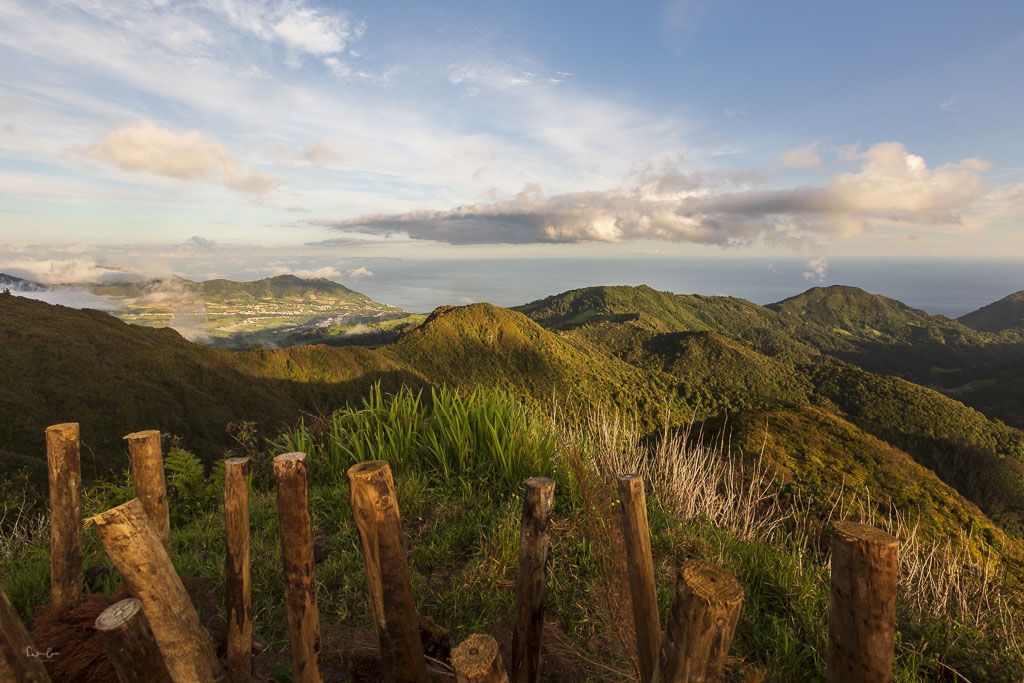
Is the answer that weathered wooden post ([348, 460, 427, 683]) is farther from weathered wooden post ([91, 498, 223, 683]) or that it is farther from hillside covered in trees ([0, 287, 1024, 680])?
hillside covered in trees ([0, 287, 1024, 680])

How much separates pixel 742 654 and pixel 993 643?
2228 millimetres

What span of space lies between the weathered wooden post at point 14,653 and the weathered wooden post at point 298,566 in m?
0.88

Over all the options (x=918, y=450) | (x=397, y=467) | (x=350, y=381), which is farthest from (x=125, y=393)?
(x=918, y=450)

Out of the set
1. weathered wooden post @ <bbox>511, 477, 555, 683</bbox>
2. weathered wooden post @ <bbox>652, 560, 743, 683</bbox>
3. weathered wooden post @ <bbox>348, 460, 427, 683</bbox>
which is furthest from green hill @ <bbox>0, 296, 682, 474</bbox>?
weathered wooden post @ <bbox>652, 560, 743, 683</bbox>

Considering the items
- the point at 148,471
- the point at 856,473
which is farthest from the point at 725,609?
the point at 856,473

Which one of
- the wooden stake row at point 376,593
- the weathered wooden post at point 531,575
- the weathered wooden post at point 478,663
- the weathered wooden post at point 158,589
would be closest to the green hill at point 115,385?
the wooden stake row at point 376,593

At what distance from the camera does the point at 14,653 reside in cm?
176

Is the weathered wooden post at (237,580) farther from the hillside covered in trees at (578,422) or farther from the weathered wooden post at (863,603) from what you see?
the weathered wooden post at (863,603)

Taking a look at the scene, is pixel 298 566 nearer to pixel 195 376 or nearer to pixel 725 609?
pixel 725 609

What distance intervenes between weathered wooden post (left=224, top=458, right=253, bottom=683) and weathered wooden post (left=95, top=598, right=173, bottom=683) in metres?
0.84

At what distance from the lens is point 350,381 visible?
304 ft

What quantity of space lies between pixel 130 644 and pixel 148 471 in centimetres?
174

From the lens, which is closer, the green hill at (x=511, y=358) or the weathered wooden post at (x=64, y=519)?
the weathered wooden post at (x=64, y=519)

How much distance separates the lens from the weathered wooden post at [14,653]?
68.0 inches
